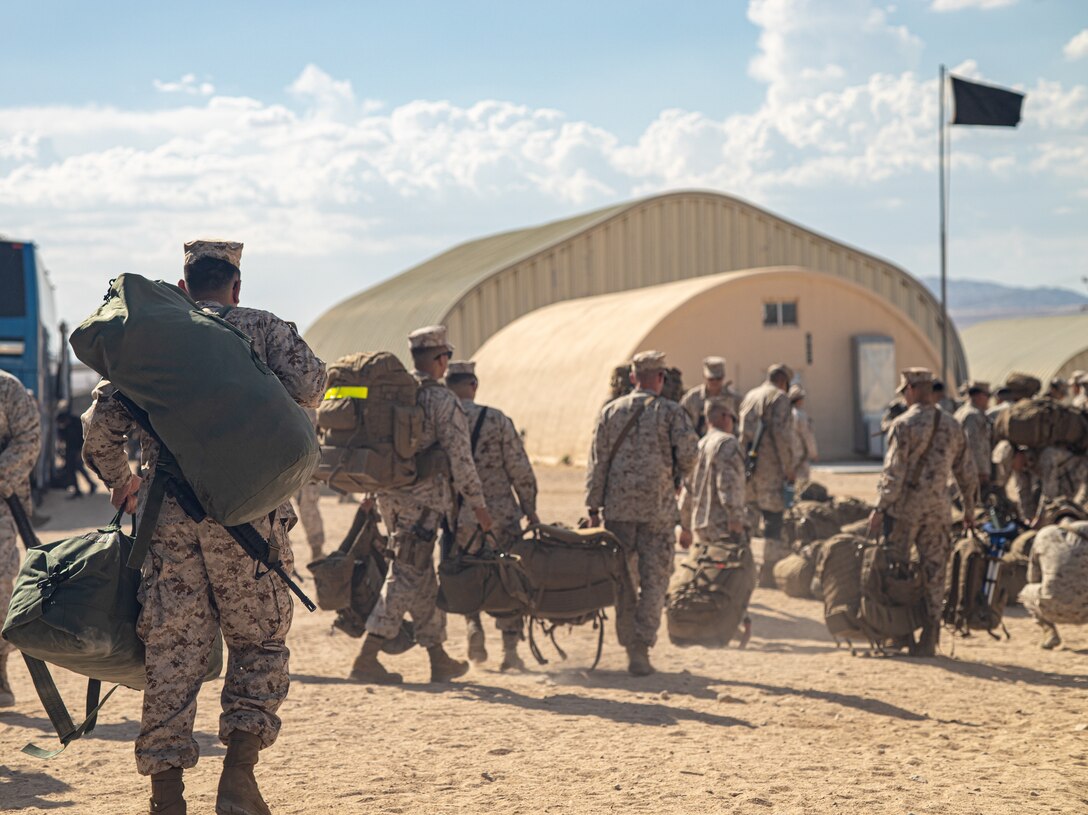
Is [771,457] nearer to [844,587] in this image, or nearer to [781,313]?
[844,587]

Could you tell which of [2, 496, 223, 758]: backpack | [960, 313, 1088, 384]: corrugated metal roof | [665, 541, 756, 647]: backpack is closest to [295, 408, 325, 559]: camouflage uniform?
[665, 541, 756, 647]: backpack

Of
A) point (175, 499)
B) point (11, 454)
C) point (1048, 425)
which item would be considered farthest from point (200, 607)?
point (1048, 425)

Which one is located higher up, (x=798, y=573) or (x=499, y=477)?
(x=499, y=477)

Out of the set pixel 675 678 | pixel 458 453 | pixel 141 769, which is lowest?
pixel 675 678

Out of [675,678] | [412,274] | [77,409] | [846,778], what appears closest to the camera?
[846,778]

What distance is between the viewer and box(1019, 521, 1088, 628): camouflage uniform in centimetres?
818

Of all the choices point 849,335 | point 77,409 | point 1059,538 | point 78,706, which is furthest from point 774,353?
point 78,706

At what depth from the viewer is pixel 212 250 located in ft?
15.9

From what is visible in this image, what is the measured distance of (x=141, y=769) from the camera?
4453mm

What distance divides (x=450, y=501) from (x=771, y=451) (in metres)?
4.90

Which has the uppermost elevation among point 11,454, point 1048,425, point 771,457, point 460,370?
point 460,370

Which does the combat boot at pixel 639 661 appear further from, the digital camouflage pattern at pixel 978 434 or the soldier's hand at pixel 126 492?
the digital camouflage pattern at pixel 978 434

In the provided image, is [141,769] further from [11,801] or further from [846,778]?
[846,778]

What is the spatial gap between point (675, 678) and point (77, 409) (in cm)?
2256
